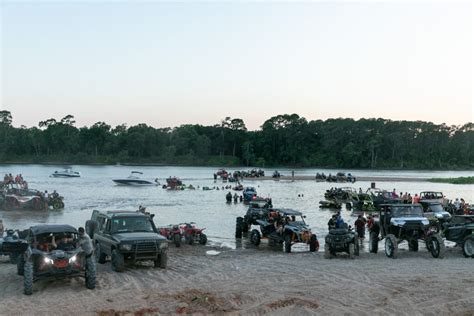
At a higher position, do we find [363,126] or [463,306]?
[363,126]

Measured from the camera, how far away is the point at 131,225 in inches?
717

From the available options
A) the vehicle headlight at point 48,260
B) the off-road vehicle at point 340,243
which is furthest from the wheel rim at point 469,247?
the vehicle headlight at point 48,260

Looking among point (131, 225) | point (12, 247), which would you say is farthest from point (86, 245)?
point (12, 247)

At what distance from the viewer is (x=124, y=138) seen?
192750mm

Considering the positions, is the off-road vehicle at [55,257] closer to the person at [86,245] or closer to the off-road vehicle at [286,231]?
the person at [86,245]

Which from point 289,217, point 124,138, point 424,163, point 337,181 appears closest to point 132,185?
point 337,181

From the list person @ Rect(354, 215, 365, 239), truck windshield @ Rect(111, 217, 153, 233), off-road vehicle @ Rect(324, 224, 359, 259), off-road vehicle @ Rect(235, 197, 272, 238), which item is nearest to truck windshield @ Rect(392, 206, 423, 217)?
off-road vehicle @ Rect(324, 224, 359, 259)

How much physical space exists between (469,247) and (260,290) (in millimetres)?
11168

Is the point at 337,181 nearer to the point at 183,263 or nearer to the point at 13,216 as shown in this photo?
the point at 13,216

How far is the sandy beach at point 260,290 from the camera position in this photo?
1246 centimetres

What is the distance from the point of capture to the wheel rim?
2114cm

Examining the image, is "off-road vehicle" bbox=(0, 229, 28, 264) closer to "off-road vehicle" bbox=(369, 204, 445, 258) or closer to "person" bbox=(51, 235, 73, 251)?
"person" bbox=(51, 235, 73, 251)

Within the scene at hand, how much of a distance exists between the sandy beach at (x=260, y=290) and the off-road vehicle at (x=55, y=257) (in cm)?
44

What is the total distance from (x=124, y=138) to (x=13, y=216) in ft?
512
